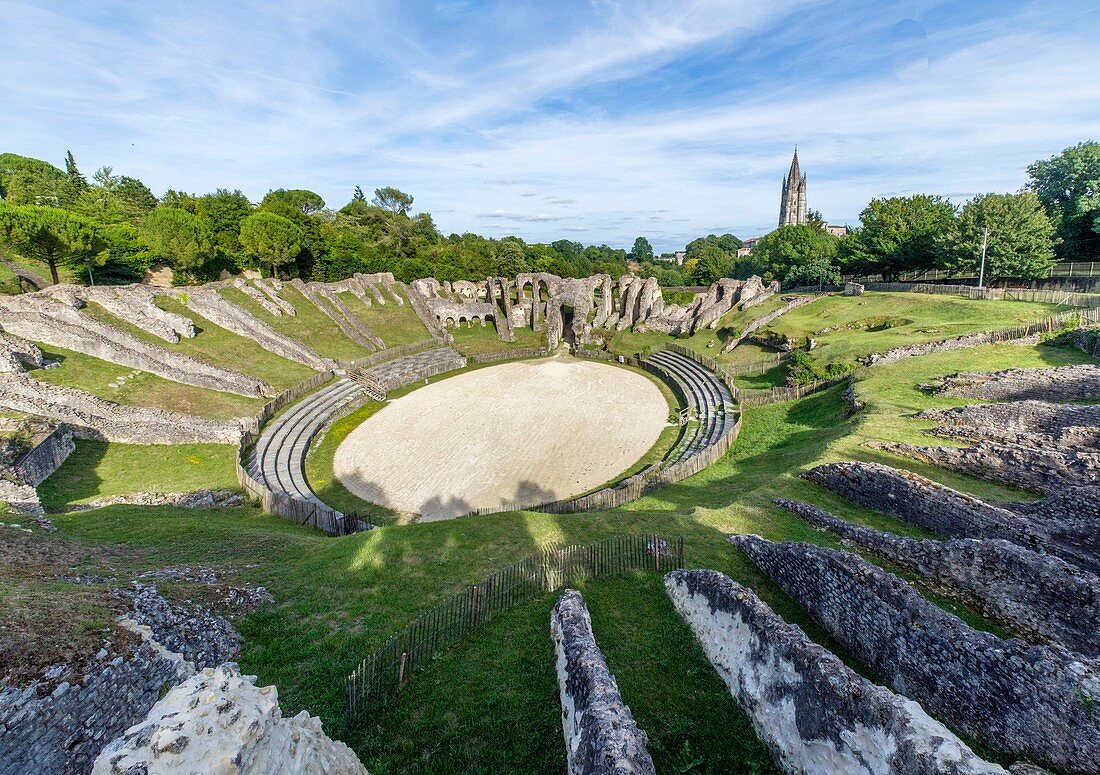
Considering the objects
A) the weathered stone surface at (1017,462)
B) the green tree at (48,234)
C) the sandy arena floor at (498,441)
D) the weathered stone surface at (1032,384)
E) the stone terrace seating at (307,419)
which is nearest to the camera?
the weathered stone surface at (1017,462)

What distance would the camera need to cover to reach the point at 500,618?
1062 centimetres

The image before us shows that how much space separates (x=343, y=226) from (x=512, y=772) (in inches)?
3234

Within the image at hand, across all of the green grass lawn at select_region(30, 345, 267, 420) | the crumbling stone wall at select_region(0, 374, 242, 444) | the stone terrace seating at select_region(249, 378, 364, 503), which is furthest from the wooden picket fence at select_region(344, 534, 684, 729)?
the green grass lawn at select_region(30, 345, 267, 420)

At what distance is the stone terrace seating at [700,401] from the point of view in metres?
24.6

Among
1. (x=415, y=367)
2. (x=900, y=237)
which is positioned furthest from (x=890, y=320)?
(x=415, y=367)

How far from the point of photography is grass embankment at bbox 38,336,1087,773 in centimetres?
762

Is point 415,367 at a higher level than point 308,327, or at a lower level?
lower

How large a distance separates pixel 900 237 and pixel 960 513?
49356 mm

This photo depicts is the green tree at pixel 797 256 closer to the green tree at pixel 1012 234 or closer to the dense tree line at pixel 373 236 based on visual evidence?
the dense tree line at pixel 373 236

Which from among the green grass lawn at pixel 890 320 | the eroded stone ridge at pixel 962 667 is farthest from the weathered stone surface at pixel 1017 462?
the green grass lawn at pixel 890 320

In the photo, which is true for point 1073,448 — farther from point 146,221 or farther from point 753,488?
point 146,221

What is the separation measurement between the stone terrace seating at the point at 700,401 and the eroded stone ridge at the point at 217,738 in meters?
18.9

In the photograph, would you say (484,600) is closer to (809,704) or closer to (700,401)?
(809,704)

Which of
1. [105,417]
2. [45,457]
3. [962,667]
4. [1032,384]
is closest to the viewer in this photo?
[962,667]
